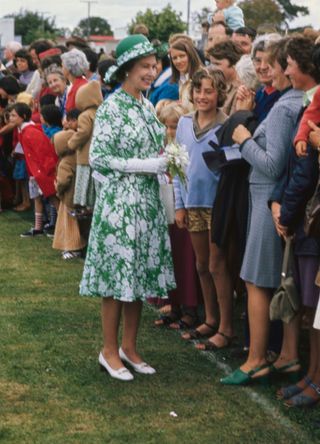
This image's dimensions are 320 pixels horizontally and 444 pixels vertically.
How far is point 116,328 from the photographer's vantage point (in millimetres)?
6172

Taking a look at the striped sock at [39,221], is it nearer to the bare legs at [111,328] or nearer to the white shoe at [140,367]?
the white shoe at [140,367]

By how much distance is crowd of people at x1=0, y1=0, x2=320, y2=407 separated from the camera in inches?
216

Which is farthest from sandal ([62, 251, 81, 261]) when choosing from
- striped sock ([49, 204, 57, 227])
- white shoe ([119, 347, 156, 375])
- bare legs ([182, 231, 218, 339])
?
white shoe ([119, 347, 156, 375])

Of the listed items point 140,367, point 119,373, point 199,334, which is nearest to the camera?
point 119,373

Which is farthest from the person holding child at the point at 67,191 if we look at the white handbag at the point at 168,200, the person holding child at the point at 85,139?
the white handbag at the point at 168,200

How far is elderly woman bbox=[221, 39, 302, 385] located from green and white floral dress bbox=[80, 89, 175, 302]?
628 millimetres

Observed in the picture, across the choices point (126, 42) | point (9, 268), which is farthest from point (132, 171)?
point (9, 268)

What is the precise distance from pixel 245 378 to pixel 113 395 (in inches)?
33.7

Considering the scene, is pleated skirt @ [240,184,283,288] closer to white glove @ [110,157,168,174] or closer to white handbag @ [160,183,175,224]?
white glove @ [110,157,168,174]

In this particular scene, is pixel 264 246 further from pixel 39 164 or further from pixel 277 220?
pixel 39 164

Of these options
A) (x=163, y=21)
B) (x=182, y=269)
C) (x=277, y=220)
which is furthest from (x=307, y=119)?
(x=163, y=21)

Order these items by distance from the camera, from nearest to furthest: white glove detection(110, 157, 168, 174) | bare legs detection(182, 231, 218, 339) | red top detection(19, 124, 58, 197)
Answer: white glove detection(110, 157, 168, 174) < bare legs detection(182, 231, 218, 339) < red top detection(19, 124, 58, 197)

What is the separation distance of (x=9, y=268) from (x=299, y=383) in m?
4.89

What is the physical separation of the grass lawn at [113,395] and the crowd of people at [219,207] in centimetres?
16
